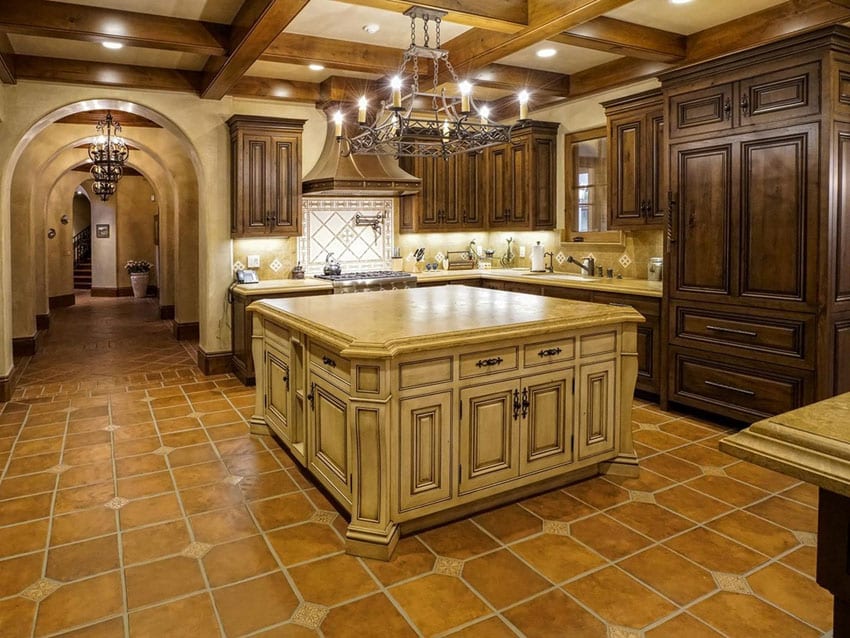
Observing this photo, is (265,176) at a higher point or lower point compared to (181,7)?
lower

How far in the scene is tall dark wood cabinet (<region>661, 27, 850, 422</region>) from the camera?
3791 mm

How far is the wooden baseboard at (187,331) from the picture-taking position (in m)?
8.56

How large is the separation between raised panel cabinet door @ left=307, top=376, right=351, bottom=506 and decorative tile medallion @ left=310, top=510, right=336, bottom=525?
0.42 feet

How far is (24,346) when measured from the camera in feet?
24.0

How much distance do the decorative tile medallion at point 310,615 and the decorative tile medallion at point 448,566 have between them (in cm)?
52

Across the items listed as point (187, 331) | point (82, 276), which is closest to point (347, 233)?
point (187, 331)

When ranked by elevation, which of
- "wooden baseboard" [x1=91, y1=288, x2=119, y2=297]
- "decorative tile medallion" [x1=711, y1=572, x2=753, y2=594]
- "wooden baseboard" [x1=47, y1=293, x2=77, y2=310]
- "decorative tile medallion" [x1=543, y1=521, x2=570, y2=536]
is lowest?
"decorative tile medallion" [x1=711, y1=572, x2=753, y2=594]

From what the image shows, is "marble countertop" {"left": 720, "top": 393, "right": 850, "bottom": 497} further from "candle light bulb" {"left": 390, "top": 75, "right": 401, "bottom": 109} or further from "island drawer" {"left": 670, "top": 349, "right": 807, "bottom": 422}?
"island drawer" {"left": 670, "top": 349, "right": 807, "bottom": 422}

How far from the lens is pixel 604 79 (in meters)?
5.83

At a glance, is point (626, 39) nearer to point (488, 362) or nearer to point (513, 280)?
point (513, 280)

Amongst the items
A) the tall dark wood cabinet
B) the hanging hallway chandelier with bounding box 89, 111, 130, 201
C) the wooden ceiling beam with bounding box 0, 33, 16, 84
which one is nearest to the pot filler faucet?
the tall dark wood cabinet

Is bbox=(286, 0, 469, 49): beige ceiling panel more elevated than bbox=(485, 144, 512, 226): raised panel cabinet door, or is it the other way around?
bbox=(286, 0, 469, 49): beige ceiling panel

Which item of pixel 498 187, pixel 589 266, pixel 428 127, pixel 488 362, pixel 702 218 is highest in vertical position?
pixel 498 187

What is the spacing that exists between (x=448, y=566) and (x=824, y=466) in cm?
179
